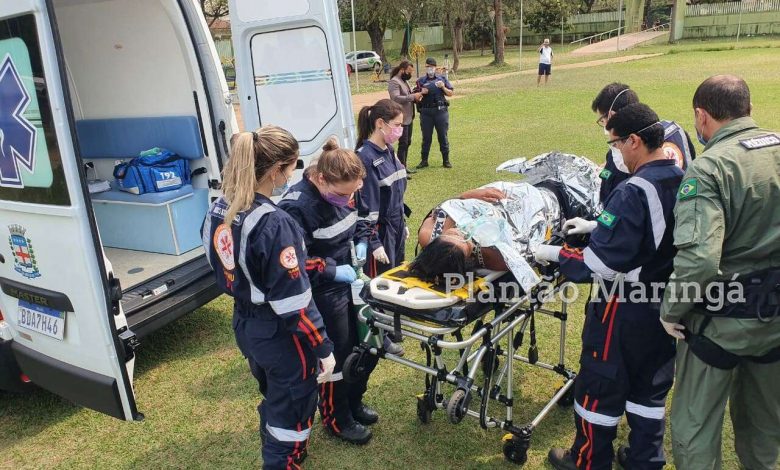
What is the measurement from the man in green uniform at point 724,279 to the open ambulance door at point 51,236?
107 inches

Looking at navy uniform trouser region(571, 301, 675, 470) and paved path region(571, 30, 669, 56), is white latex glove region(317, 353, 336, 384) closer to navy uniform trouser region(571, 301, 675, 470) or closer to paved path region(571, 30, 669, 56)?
navy uniform trouser region(571, 301, 675, 470)

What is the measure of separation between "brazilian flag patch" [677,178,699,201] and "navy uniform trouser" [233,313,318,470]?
1.73 metres

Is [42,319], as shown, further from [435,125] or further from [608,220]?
[435,125]

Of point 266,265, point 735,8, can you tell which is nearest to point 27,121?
point 266,265

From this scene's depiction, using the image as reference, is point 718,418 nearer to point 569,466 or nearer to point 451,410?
point 569,466

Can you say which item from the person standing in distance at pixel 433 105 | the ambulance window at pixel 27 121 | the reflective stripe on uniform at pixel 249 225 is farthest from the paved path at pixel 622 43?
the reflective stripe on uniform at pixel 249 225

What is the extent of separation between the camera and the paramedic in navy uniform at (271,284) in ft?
7.76

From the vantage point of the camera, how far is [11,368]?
347 cm

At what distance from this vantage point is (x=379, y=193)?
3.96m

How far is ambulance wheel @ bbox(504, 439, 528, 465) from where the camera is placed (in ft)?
10.2

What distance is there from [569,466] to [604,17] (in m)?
52.0

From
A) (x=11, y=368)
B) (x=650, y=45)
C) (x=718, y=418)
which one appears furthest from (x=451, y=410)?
(x=650, y=45)

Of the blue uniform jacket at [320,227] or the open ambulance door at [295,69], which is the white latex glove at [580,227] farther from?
the open ambulance door at [295,69]

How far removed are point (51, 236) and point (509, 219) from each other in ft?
8.12
